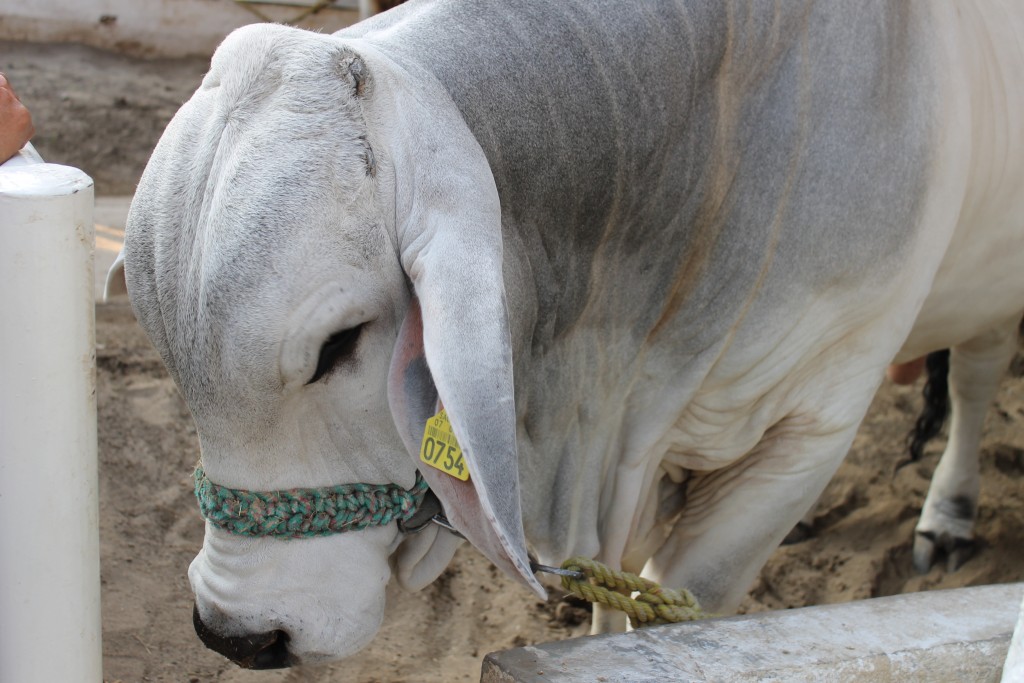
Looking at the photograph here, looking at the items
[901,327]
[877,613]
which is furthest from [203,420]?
[901,327]

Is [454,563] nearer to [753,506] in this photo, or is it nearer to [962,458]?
[753,506]

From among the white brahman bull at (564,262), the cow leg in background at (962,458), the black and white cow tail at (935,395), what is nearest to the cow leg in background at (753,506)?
the white brahman bull at (564,262)

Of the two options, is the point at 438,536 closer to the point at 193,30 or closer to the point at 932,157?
the point at 932,157

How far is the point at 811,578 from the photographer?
360 cm

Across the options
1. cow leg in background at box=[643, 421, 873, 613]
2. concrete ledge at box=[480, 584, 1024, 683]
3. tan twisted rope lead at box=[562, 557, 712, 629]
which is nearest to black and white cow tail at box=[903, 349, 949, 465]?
cow leg in background at box=[643, 421, 873, 613]

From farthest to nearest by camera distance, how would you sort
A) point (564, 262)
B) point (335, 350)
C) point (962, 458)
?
1. point (962, 458)
2. point (564, 262)
3. point (335, 350)

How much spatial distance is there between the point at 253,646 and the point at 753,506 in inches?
44.4

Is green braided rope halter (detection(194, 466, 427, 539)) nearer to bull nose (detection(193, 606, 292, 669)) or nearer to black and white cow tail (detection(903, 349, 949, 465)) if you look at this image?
bull nose (detection(193, 606, 292, 669))

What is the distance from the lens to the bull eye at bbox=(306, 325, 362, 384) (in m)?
1.76

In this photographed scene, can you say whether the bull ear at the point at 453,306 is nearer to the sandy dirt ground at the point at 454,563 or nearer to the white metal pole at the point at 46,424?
the white metal pole at the point at 46,424

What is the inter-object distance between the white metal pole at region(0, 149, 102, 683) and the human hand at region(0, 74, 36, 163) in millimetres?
53

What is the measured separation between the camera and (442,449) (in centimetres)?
173

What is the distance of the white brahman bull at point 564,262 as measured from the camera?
172cm

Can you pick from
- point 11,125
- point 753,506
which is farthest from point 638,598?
point 11,125
